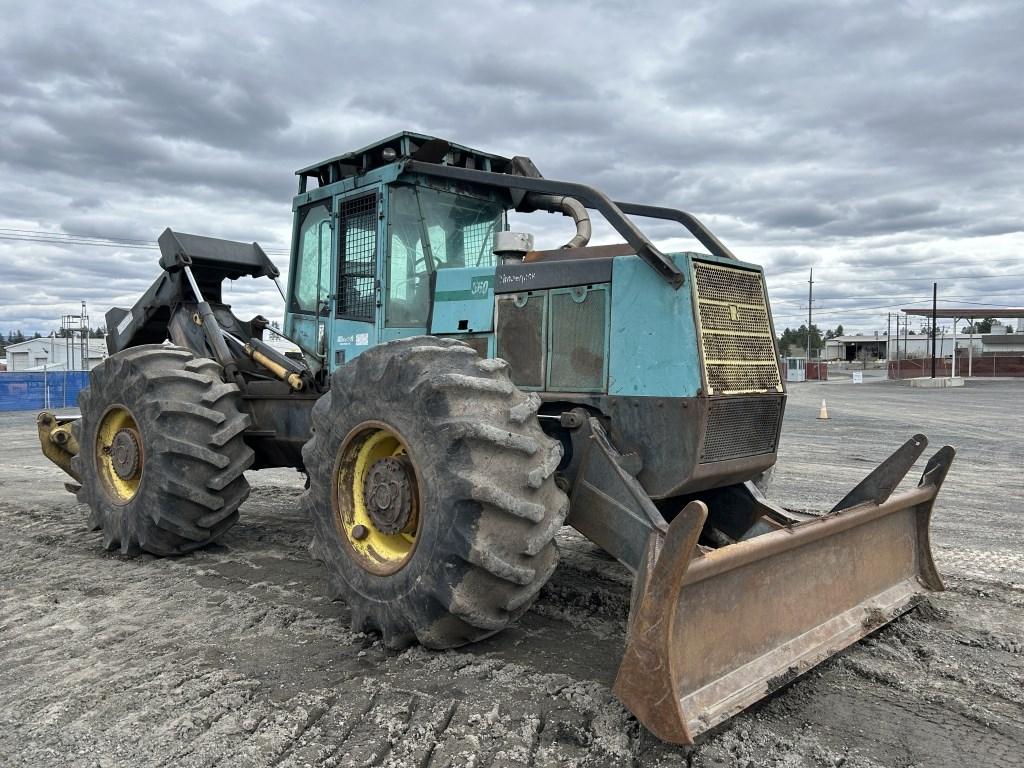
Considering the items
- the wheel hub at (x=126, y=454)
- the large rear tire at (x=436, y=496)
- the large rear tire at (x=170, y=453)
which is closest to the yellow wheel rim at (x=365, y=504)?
the large rear tire at (x=436, y=496)

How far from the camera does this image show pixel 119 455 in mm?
6375

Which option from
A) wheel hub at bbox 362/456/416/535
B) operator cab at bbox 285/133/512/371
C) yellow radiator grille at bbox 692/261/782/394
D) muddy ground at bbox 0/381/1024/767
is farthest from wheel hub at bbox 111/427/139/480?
yellow radiator grille at bbox 692/261/782/394

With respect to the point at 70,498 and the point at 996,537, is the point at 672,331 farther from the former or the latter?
the point at 70,498

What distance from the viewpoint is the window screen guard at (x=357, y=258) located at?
5746mm

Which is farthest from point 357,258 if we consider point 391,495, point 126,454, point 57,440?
point 57,440

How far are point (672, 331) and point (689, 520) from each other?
143 centimetres

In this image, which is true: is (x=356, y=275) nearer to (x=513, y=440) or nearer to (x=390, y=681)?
(x=513, y=440)

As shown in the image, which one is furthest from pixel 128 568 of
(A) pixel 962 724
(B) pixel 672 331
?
(A) pixel 962 724

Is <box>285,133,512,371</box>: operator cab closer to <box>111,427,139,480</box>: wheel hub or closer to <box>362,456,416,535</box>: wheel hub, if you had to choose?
<box>362,456,416,535</box>: wheel hub

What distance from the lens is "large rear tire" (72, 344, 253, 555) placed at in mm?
5832

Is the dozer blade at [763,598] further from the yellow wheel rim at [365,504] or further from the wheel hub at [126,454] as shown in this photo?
the wheel hub at [126,454]

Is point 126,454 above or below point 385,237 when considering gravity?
below

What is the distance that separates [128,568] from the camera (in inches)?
237

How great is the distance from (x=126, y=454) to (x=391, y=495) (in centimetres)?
312
